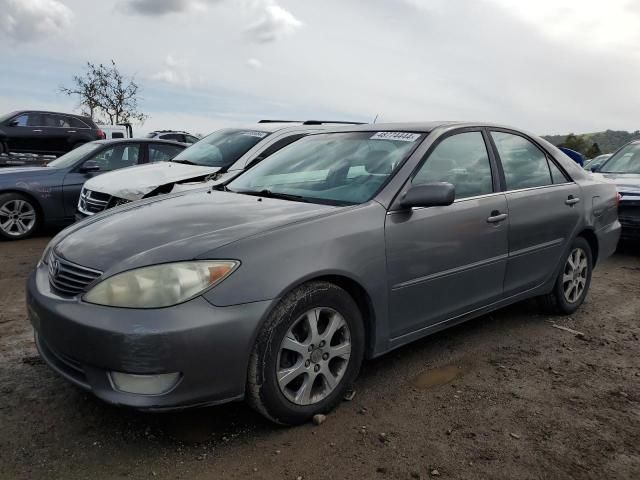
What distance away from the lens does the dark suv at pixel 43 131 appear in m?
15.0

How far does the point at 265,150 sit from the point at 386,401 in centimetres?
411

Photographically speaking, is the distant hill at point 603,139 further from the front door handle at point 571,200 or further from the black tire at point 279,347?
the black tire at point 279,347

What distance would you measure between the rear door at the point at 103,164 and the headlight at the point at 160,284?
5866 mm

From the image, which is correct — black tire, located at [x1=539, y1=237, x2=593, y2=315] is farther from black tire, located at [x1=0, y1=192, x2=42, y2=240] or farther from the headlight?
black tire, located at [x1=0, y1=192, x2=42, y2=240]

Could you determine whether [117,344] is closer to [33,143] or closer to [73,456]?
[73,456]

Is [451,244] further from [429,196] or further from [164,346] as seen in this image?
[164,346]

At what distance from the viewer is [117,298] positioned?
2463mm

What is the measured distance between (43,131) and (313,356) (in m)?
15.0

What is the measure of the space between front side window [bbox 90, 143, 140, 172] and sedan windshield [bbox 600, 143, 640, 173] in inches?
274

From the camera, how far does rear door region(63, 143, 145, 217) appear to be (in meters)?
7.81

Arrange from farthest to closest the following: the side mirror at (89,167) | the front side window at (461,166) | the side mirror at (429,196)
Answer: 1. the side mirror at (89,167)
2. the front side window at (461,166)
3. the side mirror at (429,196)

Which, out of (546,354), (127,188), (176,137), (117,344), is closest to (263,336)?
(117,344)

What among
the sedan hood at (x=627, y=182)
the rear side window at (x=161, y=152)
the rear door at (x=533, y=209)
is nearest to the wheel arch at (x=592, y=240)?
the rear door at (x=533, y=209)

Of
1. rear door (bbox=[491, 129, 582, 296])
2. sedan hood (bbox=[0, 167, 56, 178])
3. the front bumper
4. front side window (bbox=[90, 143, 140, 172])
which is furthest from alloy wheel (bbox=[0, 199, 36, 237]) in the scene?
rear door (bbox=[491, 129, 582, 296])
